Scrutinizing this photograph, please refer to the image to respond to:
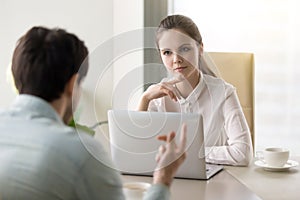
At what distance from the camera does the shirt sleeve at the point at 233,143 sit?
1850 millimetres

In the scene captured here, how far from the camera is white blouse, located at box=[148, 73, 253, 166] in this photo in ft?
6.34

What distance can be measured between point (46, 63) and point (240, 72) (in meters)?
1.39

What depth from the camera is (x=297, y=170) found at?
178cm

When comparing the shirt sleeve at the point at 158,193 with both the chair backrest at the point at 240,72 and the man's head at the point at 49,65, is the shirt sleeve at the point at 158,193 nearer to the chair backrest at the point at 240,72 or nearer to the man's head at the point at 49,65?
the man's head at the point at 49,65

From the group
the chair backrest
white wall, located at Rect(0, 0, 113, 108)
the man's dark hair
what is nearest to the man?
the man's dark hair

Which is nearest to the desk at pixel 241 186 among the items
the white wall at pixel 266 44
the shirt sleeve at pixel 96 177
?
the shirt sleeve at pixel 96 177

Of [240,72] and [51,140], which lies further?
[240,72]

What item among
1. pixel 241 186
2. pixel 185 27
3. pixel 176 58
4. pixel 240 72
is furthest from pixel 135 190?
pixel 240 72

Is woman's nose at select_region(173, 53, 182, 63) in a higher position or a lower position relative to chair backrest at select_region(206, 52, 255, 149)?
higher

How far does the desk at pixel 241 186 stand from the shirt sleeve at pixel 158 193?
0.33 m

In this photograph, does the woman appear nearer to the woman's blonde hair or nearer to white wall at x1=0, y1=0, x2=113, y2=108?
the woman's blonde hair

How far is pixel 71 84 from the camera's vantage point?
1101mm

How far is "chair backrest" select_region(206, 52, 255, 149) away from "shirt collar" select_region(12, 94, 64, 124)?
1.33 m

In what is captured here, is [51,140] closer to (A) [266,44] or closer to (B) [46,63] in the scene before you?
(B) [46,63]
